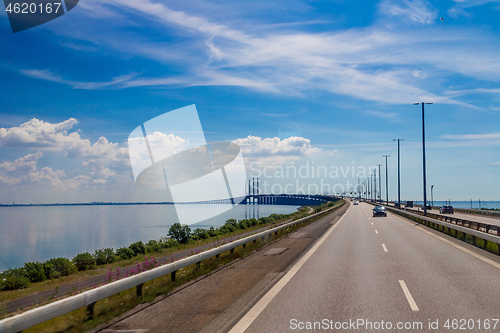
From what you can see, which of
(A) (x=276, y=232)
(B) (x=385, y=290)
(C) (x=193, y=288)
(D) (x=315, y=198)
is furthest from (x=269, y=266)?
(D) (x=315, y=198)

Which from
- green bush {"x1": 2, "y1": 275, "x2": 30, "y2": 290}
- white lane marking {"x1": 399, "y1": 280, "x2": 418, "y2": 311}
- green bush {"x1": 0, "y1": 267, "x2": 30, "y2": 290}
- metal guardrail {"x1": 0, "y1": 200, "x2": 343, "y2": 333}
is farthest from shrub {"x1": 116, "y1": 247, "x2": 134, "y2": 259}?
white lane marking {"x1": 399, "y1": 280, "x2": 418, "y2": 311}

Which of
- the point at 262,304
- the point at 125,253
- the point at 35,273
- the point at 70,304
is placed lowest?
the point at 125,253

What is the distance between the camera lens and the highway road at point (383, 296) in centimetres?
588

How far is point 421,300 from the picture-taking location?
23.8 feet

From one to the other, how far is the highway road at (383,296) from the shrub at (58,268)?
1148 cm

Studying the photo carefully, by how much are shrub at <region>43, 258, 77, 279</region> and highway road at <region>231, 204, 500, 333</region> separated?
11477mm

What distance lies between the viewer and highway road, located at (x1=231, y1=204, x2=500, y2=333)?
5.88 m

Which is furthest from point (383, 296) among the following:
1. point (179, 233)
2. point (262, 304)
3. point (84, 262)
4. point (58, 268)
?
point (179, 233)

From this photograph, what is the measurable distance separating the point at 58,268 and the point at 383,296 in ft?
51.3

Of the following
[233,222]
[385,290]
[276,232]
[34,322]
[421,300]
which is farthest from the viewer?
[233,222]

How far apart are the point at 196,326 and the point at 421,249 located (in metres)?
12.2

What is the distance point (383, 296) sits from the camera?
763 centimetres

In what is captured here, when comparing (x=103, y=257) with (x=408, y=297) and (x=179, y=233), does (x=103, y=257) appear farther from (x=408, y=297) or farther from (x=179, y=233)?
(x=408, y=297)

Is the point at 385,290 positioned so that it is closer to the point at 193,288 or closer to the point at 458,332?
the point at 458,332
